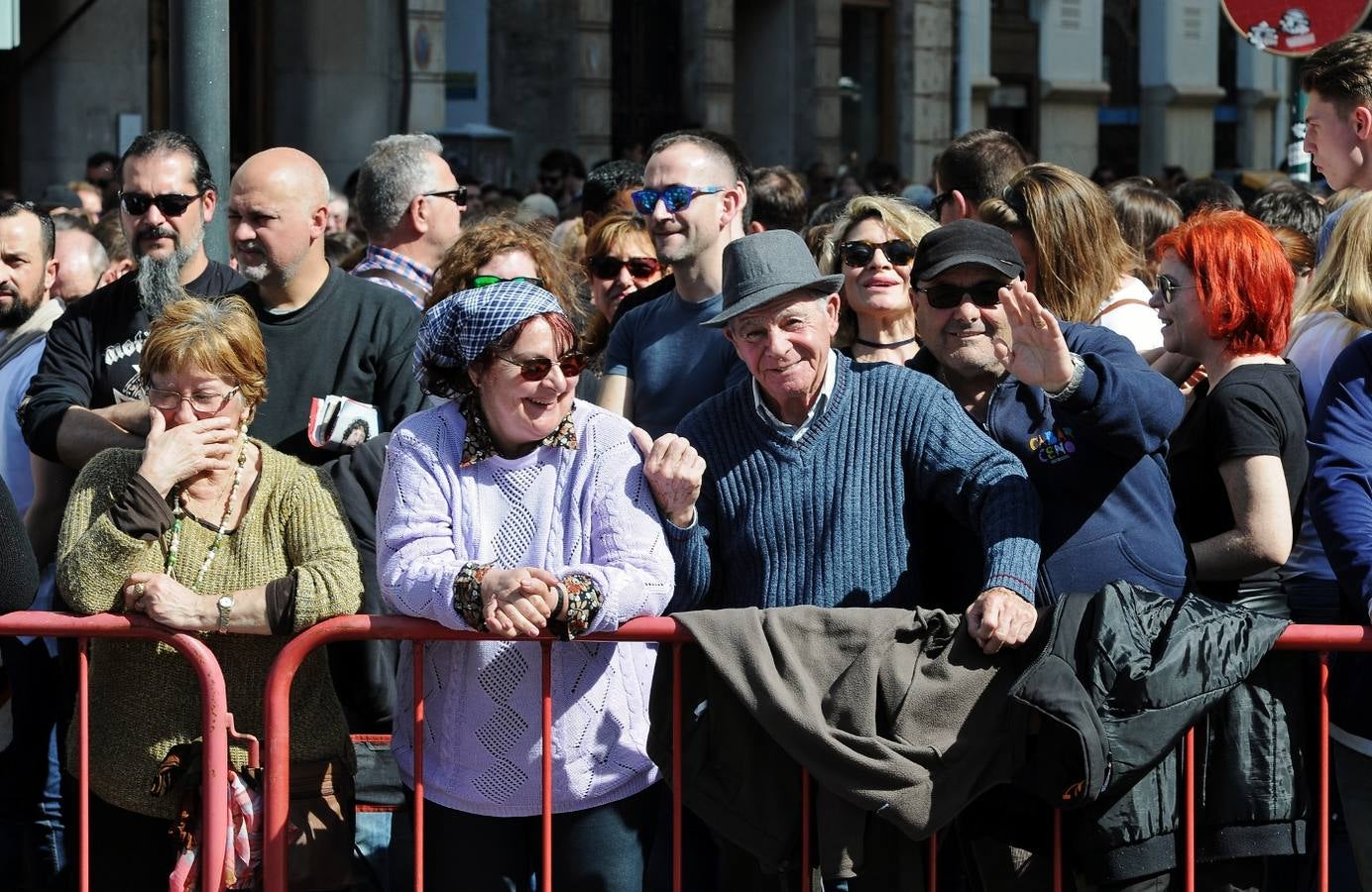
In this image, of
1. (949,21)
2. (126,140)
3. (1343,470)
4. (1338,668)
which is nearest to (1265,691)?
(1338,668)

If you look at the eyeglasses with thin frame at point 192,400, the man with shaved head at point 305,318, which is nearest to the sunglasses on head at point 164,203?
the man with shaved head at point 305,318

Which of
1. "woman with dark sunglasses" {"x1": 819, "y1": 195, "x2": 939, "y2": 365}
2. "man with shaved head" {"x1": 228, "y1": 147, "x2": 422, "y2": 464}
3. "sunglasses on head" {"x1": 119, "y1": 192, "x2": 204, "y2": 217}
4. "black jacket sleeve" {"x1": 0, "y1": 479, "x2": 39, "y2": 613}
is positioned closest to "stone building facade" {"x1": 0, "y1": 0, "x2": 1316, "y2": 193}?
"sunglasses on head" {"x1": 119, "y1": 192, "x2": 204, "y2": 217}

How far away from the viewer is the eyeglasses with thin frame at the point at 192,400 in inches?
175

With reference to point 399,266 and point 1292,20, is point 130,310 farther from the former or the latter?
point 1292,20

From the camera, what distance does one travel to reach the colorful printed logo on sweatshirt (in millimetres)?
4211

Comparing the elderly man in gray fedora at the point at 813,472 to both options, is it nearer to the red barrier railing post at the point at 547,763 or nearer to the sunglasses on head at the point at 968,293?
the sunglasses on head at the point at 968,293

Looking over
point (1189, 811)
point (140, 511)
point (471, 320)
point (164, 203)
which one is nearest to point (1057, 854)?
point (1189, 811)

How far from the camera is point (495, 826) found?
13.5 ft

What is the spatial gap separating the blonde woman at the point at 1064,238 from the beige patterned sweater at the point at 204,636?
2083mm

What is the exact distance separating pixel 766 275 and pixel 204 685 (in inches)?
61.1

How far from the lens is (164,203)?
218 inches

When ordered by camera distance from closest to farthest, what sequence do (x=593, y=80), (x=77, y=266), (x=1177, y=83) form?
(x=77, y=266)
(x=593, y=80)
(x=1177, y=83)

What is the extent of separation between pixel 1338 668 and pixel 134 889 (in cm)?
279

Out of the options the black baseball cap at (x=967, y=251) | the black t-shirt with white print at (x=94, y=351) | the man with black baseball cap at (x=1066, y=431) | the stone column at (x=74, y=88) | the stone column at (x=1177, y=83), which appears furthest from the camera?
the stone column at (x=1177, y=83)
